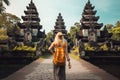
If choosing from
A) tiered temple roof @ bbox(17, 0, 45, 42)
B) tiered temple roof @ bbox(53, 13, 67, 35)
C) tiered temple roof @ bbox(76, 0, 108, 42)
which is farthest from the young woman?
tiered temple roof @ bbox(53, 13, 67, 35)

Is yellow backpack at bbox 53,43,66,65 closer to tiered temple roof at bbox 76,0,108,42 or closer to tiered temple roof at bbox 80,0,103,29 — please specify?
tiered temple roof at bbox 76,0,108,42

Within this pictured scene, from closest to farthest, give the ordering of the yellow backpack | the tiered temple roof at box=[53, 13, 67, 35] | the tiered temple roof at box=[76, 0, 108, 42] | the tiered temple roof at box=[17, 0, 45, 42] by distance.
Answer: the yellow backpack < the tiered temple roof at box=[76, 0, 108, 42] < the tiered temple roof at box=[17, 0, 45, 42] < the tiered temple roof at box=[53, 13, 67, 35]

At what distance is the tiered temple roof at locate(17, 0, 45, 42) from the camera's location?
198 feet

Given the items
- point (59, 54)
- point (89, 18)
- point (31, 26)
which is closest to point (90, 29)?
point (89, 18)

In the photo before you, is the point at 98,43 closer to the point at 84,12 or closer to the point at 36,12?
the point at 84,12

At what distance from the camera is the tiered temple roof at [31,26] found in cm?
6047

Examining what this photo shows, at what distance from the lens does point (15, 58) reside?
26156mm

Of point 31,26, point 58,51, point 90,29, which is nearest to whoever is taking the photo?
point 58,51

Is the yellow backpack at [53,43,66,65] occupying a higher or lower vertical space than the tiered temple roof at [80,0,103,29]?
lower

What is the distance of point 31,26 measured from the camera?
2415 inches

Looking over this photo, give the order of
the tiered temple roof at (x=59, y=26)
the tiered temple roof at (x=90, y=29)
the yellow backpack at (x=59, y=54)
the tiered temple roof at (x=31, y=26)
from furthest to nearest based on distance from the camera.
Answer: the tiered temple roof at (x=59, y=26), the tiered temple roof at (x=31, y=26), the tiered temple roof at (x=90, y=29), the yellow backpack at (x=59, y=54)

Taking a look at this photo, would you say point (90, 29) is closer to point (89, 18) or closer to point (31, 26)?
point (89, 18)

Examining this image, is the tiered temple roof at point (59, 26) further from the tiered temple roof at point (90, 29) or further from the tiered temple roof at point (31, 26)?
the tiered temple roof at point (90, 29)

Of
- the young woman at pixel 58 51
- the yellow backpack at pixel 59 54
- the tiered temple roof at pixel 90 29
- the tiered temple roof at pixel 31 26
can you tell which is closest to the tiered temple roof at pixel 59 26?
the tiered temple roof at pixel 31 26
